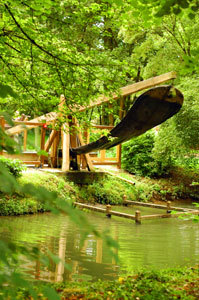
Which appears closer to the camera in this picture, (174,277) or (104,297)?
(104,297)

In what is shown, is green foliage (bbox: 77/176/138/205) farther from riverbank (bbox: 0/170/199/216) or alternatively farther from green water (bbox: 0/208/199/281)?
green water (bbox: 0/208/199/281)

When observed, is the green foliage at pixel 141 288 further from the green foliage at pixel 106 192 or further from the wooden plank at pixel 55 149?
the wooden plank at pixel 55 149

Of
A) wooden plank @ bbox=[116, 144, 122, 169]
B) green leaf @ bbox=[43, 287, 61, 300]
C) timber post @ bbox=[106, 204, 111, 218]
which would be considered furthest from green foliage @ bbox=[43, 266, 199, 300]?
wooden plank @ bbox=[116, 144, 122, 169]

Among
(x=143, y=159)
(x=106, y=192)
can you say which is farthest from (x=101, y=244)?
(x=143, y=159)

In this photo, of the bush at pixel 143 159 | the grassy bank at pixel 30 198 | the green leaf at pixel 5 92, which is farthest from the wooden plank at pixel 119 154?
the green leaf at pixel 5 92

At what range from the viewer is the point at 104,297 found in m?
3.33

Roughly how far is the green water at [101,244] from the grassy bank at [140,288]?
413mm

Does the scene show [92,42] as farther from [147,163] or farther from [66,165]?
[66,165]

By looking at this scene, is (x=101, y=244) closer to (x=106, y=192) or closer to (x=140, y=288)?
(x=140, y=288)

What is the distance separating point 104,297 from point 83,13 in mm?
3246

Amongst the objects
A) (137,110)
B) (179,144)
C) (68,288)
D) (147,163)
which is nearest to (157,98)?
(137,110)

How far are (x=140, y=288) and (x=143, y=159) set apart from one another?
10704 millimetres

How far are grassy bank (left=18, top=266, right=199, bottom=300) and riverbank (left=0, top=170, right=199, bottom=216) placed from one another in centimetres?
419

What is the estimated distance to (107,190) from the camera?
37.5ft
